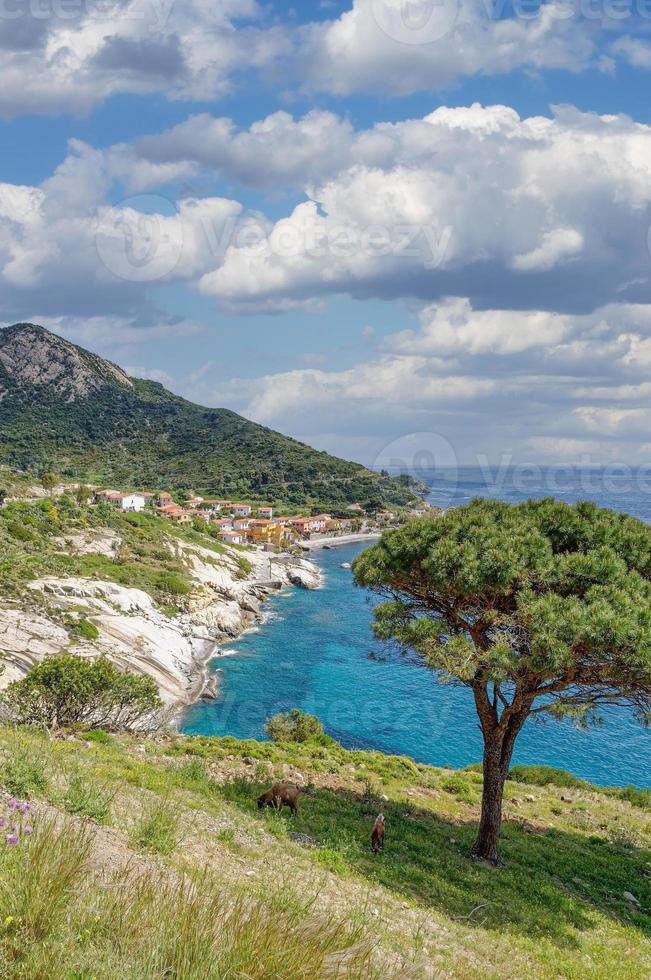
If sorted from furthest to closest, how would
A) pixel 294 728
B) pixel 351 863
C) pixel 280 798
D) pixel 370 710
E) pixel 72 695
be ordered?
pixel 370 710, pixel 294 728, pixel 72 695, pixel 280 798, pixel 351 863

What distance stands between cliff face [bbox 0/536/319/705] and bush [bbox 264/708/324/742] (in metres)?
11.1

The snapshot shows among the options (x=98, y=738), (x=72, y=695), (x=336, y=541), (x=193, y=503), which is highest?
(x=193, y=503)

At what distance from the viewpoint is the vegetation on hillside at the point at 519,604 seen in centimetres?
1186

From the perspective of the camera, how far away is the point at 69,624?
4509cm

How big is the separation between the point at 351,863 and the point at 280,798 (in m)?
2.88

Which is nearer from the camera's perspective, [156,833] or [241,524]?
[156,833]

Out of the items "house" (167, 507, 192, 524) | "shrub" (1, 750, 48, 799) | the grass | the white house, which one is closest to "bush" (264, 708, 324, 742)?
"shrub" (1, 750, 48, 799)

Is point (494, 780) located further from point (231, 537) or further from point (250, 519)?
point (250, 519)

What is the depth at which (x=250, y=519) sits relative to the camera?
131000 millimetres

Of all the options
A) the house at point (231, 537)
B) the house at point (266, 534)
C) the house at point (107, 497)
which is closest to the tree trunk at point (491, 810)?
the house at point (231, 537)

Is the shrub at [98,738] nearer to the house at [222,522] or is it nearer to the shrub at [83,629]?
the shrub at [83,629]

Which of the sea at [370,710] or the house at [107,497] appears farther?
the house at [107,497]

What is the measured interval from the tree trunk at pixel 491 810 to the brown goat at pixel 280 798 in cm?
445

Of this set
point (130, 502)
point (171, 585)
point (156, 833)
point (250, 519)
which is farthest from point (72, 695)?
point (250, 519)
